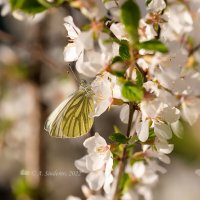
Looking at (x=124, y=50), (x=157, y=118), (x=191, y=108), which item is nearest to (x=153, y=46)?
(x=124, y=50)

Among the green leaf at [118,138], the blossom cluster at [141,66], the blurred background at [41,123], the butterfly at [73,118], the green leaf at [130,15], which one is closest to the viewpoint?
the green leaf at [130,15]

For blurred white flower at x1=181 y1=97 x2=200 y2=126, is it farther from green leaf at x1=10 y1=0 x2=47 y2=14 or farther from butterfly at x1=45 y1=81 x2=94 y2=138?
green leaf at x1=10 y1=0 x2=47 y2=14

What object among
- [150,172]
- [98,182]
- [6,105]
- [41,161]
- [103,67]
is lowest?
[6,105]

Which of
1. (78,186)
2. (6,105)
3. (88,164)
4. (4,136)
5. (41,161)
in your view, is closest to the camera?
(88,164)

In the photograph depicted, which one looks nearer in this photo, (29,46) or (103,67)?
(103,67)

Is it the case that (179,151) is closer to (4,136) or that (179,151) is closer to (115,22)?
(4,136)

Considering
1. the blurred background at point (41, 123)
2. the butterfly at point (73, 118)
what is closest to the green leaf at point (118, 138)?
the butterfly at point (73, 118)

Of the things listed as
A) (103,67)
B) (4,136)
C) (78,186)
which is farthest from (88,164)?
(78,186)

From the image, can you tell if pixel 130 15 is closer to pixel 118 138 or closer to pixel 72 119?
pixel 118 138

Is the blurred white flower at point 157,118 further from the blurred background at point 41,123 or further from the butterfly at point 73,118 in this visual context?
the blurred background at point 41,123
